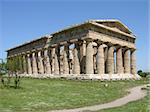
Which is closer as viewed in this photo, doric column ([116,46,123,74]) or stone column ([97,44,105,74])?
stone column ([97,44,105,74])

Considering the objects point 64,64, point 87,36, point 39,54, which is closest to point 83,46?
point 87,36

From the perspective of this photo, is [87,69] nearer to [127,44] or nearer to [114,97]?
[127,44]

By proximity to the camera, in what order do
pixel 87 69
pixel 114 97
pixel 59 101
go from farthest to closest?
pixel 87 69, pixel 114 97, pixel 59 101

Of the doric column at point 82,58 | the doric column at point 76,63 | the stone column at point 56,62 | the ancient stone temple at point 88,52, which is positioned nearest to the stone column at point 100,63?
the ancient stone temple at point 88,52

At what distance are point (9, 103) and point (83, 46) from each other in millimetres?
32242

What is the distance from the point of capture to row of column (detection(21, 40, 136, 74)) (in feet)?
174

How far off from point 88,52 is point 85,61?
10.4 feet

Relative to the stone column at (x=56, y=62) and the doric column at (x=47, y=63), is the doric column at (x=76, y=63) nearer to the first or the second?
the stone column at (x=56, y=62)

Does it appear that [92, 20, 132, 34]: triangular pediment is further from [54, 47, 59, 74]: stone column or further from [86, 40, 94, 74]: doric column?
[54, 47, 59, 74]: stone column

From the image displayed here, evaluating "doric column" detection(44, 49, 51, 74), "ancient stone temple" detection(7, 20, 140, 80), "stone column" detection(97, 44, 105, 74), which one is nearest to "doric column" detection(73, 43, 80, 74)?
"ancient stone temple" detection(7, 20, 140, 80)

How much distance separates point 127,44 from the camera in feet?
210

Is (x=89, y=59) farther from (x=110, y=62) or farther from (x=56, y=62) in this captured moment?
(x=56, y=62)

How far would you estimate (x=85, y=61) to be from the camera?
55062mm

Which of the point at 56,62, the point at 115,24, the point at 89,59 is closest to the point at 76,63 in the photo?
the point at 89,59
